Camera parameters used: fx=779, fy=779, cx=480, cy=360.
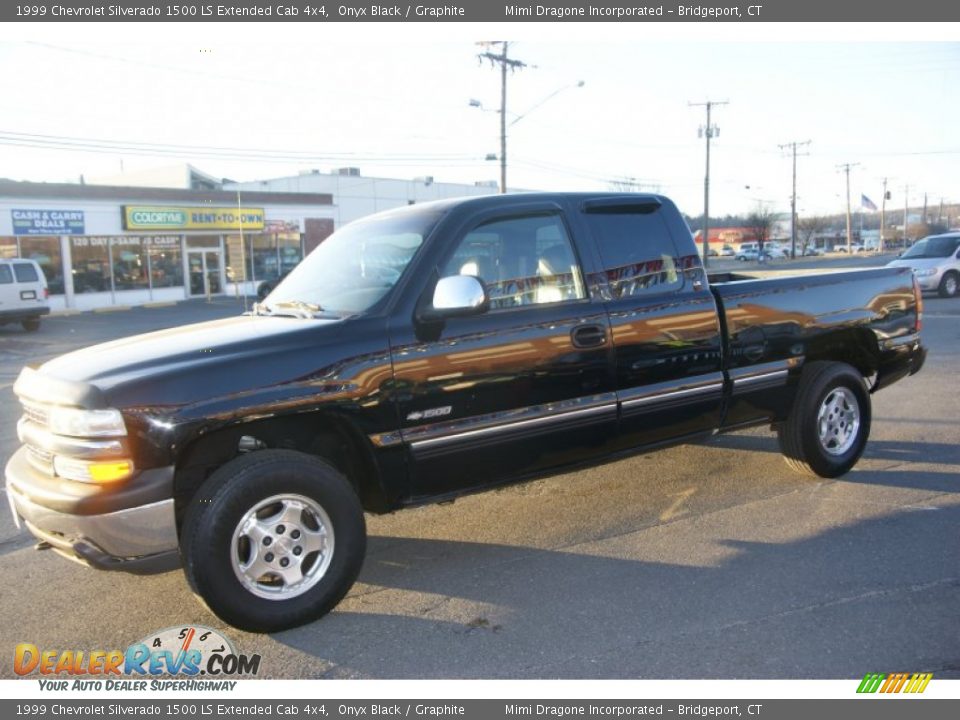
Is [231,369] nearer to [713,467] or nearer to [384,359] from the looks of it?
[384,359]

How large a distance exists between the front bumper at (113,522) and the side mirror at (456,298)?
1.47 metres

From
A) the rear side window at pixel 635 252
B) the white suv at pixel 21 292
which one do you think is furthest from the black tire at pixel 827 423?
the white suv at pixel 21 292

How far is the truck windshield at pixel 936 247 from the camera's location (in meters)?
21.7

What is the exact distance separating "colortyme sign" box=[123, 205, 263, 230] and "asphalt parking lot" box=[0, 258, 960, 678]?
Result: 2862 centimetres

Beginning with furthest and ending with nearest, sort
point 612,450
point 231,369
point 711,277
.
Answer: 1. point 711,277
2. point 612,450
3. point 231,369

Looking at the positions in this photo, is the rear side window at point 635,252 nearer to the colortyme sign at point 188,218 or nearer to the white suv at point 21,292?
the white suv at point 21,292

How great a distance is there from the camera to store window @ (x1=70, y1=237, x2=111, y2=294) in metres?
30.6

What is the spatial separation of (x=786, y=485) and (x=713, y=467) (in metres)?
0.65

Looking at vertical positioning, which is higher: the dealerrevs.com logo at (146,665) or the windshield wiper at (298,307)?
the windshield wiper at (298,307)

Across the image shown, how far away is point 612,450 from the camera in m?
4.70

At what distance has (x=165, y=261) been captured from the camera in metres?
34.1

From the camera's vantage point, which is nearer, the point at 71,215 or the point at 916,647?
the point at 916,647

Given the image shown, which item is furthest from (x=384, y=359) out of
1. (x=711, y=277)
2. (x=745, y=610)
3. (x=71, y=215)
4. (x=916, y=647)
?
(x=71, y=215)

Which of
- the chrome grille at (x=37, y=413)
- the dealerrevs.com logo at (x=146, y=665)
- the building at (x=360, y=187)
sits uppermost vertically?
the building at (x=360, y=187)
